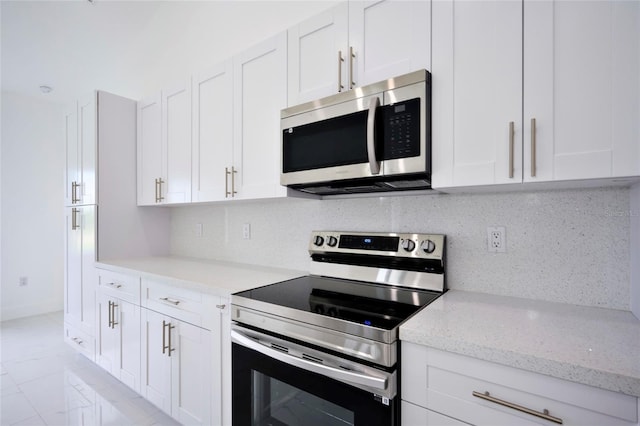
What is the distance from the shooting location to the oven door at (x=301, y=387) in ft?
3.40

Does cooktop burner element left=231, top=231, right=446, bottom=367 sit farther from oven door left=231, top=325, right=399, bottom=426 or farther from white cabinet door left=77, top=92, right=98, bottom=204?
white cabinet door left=77, top=92, right=98, bottom=204

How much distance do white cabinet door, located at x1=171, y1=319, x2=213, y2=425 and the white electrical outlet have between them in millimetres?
1395

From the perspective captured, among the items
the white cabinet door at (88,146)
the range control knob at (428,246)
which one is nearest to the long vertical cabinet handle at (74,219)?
the white cabinet door at (88,146)

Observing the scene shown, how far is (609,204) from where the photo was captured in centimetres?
120

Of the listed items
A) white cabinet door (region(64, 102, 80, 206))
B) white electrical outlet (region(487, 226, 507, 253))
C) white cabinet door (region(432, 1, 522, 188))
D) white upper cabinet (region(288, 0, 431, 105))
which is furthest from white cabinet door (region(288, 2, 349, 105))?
white cabinet door (region(64, 102, 80, 206))

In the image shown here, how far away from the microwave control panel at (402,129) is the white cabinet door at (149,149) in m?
1.92

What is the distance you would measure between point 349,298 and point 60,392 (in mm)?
2331

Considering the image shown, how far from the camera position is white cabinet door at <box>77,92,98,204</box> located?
99.3 inches

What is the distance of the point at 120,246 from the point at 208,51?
175 cm

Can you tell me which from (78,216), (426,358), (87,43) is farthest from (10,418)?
(87,43)

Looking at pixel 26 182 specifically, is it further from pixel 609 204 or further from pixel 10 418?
pixel 609 204

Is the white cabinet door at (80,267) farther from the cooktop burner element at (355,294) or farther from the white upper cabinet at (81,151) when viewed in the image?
the cooktop burner element at (355,294)

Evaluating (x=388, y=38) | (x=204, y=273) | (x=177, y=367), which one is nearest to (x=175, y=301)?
(x=204, y=273)

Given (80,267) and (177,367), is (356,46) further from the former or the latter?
(80,267)
